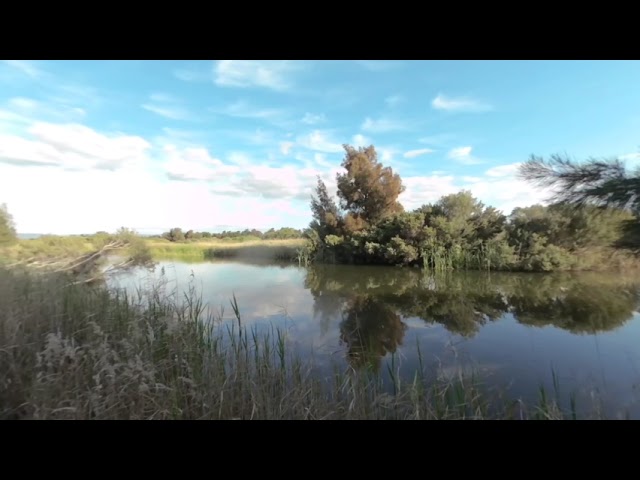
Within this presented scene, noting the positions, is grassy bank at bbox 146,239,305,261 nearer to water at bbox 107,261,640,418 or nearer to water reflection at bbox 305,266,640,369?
water reflection at bbox 305,266,640,369

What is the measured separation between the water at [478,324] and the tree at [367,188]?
298 inches

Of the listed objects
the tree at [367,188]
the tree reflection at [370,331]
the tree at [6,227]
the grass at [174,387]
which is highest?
the tree at [367,188]

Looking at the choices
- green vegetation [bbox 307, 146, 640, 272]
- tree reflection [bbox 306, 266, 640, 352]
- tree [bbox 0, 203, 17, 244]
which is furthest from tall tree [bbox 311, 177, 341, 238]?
tree [bbox 0, 203, 17, 244]

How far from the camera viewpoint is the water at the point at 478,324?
3.65m

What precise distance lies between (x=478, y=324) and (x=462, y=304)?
1.45 m

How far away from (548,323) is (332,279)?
22.1 ft

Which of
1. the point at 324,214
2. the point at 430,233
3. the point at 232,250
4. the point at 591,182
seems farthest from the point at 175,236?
the point at 591,182

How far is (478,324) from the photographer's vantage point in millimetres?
5750

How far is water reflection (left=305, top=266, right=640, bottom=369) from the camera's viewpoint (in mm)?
5309

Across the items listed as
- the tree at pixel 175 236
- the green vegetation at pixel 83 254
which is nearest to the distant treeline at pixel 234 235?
the tree at pixel 175 236

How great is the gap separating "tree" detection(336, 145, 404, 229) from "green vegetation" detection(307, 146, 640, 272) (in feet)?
0.17

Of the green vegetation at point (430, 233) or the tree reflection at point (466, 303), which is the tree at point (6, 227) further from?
the green vegetation at point (430, 233)

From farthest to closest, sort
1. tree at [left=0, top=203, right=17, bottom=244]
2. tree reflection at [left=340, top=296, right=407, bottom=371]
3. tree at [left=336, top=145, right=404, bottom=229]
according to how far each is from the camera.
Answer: tree at [left=336, top=145, right=404, bottom=229]
tree at [left=0, top=203, right=17, bottom=244]
tree reflection at [left=340, top=296, right=407, bottom=371]
